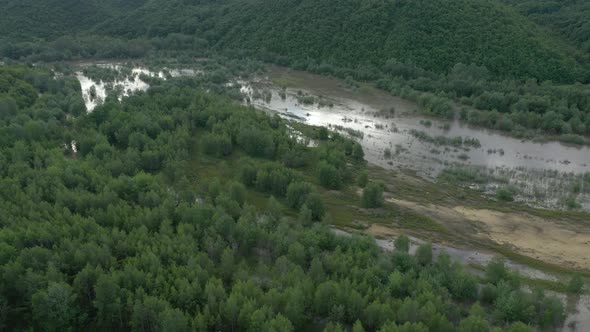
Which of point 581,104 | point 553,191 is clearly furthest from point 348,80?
point 553,191

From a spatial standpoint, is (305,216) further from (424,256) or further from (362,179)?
(362,179)

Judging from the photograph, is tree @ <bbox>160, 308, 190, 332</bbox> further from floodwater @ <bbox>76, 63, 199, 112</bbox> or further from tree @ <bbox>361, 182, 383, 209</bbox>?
floodwater @ <bbox>76, 63, 199, 112</bbox>

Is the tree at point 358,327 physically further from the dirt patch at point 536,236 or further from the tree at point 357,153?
the tree at point 357,153

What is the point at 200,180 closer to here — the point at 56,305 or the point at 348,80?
the point at 56,305

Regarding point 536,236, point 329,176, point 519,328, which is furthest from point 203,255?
point 536,236

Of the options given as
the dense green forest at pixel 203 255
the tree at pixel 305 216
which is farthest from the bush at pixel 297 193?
the tree at pixel 305 216
